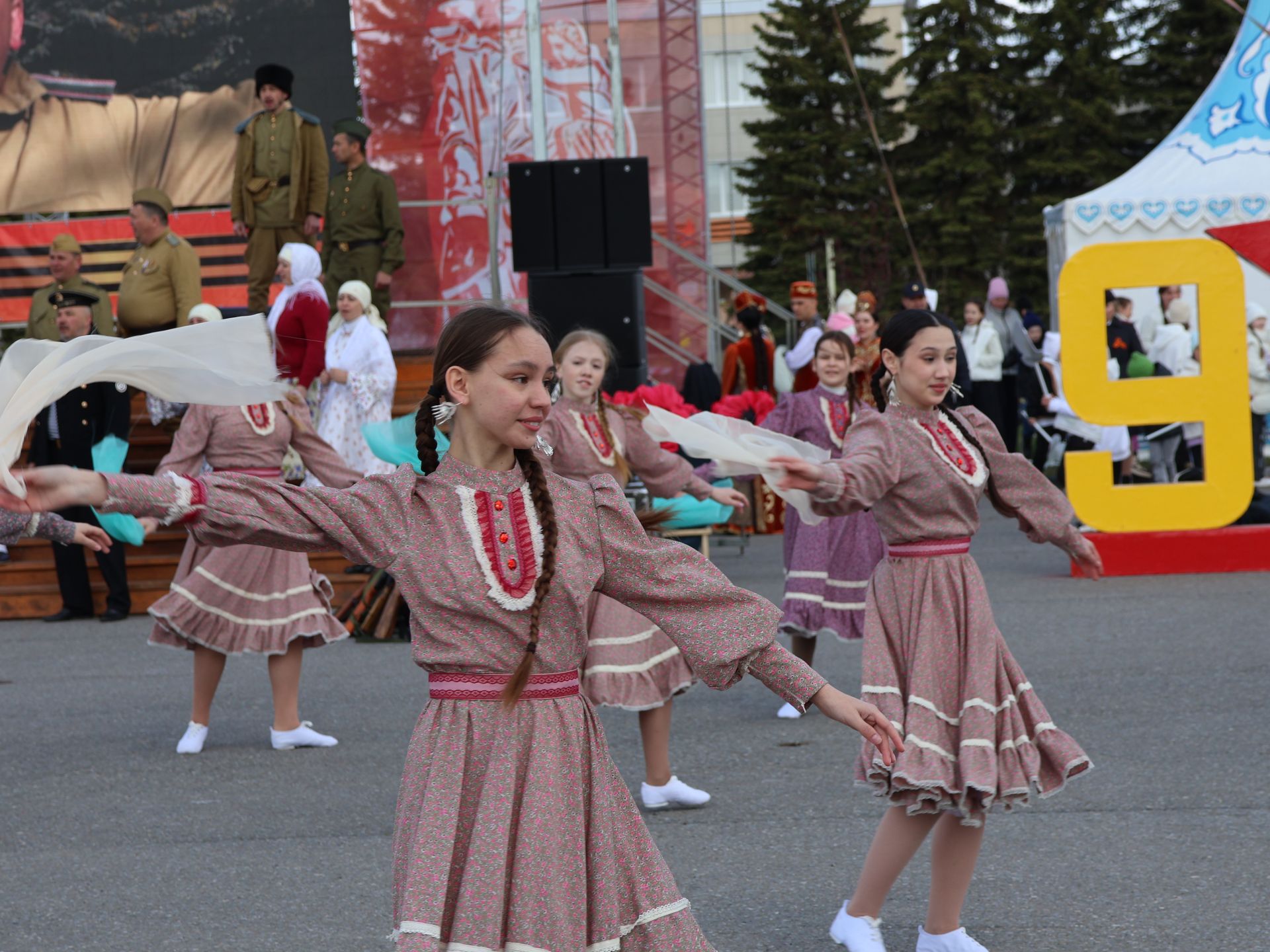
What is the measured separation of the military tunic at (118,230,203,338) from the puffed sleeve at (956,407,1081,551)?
8.96 m

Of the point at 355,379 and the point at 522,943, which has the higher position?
the point at 355,379

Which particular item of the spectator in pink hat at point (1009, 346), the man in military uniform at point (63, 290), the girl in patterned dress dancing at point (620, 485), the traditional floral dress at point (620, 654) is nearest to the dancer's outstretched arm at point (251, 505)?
the girl in patterned dress dancing at point (620, 485)

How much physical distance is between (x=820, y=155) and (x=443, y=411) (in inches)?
1376

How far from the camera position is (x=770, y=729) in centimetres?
763

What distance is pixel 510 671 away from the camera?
3055 millimetres

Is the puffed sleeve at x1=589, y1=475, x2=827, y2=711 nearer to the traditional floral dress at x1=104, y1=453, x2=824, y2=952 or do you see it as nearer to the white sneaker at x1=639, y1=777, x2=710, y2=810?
the traditional floral dress at x1=104, y1=453, x2=824, y2=952

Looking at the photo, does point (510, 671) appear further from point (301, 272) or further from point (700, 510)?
point (301, 272)

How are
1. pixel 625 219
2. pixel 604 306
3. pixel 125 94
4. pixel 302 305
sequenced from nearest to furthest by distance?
pixel 625 219
pixel 604 306
pixel 302 305
pixel 125 94

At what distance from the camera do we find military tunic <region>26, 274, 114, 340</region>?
38.9ft

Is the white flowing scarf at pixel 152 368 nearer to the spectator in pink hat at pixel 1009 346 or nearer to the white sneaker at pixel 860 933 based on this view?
the white sneaker at pixel 860 933

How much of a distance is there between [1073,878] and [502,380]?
2944 millimetres

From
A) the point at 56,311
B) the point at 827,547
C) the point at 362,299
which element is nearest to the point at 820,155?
the point at 362,299

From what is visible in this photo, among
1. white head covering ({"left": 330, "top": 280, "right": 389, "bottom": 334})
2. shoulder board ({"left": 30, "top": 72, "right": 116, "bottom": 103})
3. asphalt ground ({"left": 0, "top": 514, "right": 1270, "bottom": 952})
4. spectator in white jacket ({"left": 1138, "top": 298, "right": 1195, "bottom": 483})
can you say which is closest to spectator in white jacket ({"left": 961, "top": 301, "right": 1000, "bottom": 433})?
spectator in white jacket ({"left": 1138, "top": 298, "right": 1195, "bottom": 483})

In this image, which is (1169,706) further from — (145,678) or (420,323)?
(420,323)
